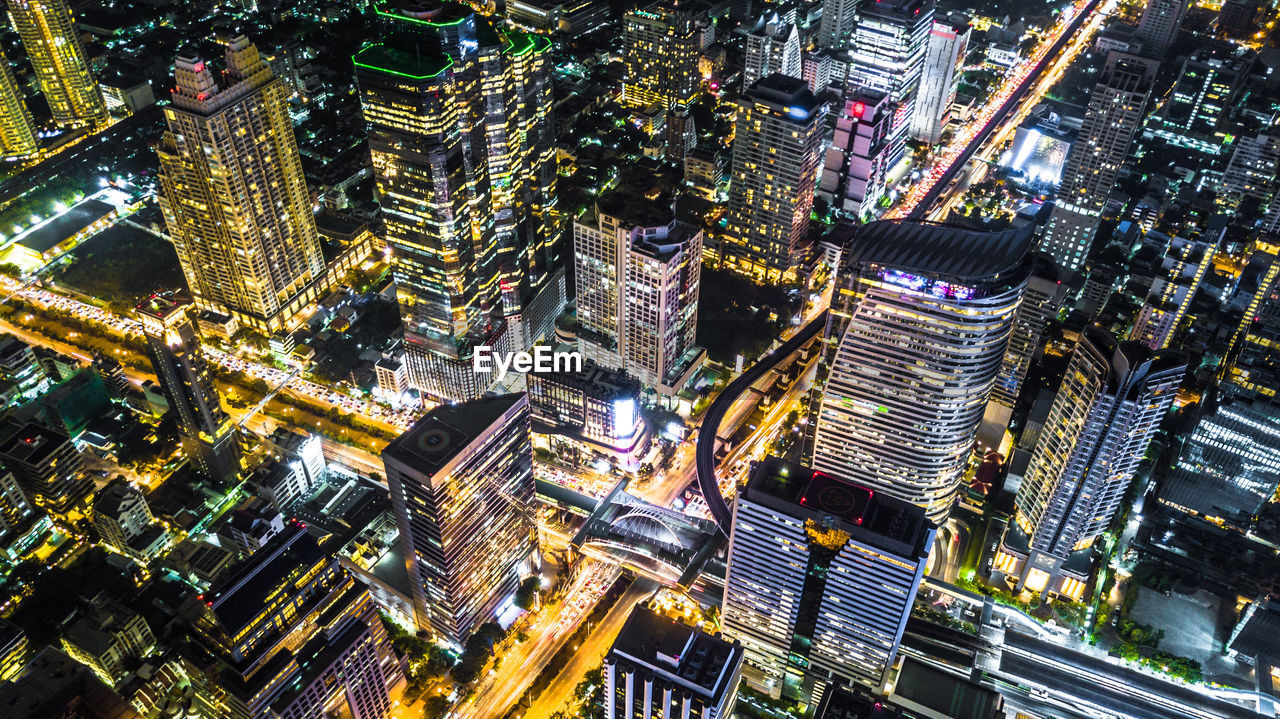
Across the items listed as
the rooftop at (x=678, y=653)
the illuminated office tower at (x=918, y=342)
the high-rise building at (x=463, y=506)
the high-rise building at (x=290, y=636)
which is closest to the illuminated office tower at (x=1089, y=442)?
the illuminated office tower at (x=918, y=342)

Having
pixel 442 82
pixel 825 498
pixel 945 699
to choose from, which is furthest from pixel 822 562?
pixel 442 82

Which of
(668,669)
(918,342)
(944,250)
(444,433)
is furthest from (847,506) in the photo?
(444,433)

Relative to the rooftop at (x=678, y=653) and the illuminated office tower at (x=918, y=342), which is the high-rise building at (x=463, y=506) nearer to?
the rooftop at (x=678, y=653)

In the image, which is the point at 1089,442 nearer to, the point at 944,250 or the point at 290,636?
the point at 944,250

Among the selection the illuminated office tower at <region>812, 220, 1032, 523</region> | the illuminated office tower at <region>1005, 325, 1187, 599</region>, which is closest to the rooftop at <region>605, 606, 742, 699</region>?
the illuminated office tower at <region>812, 220, 1032, 523</region>

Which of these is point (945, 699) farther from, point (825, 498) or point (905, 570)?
point (825, 498)
